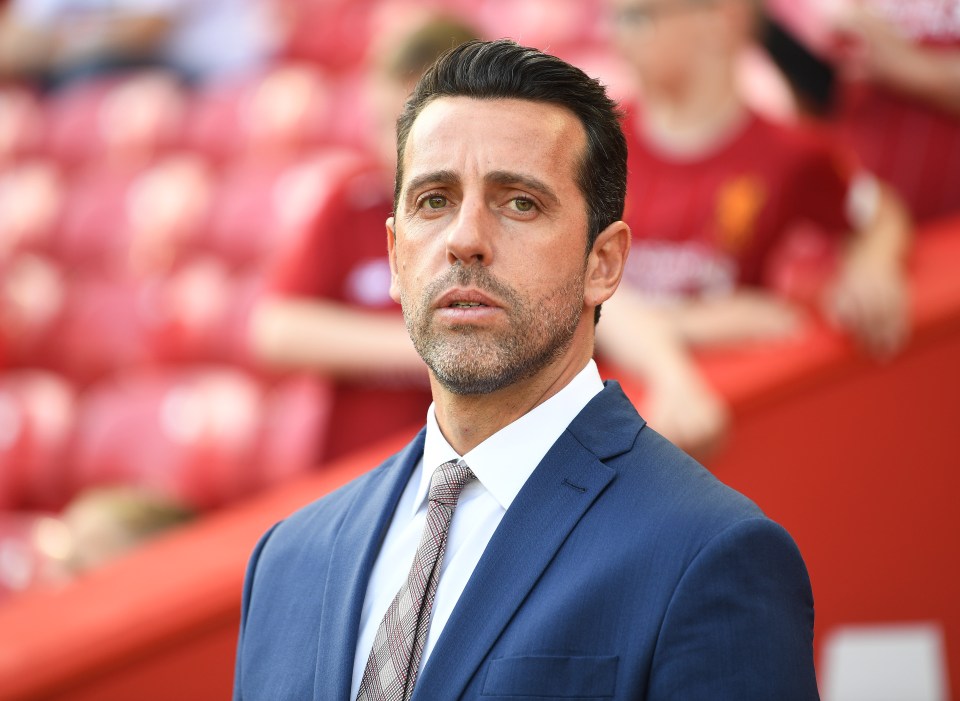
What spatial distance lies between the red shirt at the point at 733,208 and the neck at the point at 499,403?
0.80 meters

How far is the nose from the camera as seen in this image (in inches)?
28.4

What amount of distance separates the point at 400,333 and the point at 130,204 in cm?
185

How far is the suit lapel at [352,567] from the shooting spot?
2.40ft

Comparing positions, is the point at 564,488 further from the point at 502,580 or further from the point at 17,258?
the point at 17,258

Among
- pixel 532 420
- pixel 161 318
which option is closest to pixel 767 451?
pixel 532 420

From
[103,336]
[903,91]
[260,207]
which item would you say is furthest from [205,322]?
[903,91]

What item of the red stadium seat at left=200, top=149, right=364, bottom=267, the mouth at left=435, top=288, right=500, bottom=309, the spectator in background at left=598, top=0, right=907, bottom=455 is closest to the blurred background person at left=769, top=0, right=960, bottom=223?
the spectator in background at left=598, top=0, right=907, bottom=455

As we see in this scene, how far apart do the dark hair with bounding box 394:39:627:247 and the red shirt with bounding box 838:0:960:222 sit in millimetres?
1178

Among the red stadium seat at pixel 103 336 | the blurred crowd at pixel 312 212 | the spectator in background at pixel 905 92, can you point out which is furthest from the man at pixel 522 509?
the red stadium seat at pixel 103 336

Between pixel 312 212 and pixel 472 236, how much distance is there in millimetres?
950

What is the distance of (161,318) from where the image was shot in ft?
9.20

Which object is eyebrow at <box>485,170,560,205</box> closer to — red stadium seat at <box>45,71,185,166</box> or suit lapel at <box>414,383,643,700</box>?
suit lapel at <box>414,383,643,700</box>

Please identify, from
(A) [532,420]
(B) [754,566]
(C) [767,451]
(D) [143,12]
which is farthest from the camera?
(D) [143,12]

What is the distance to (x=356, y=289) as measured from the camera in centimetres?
163
